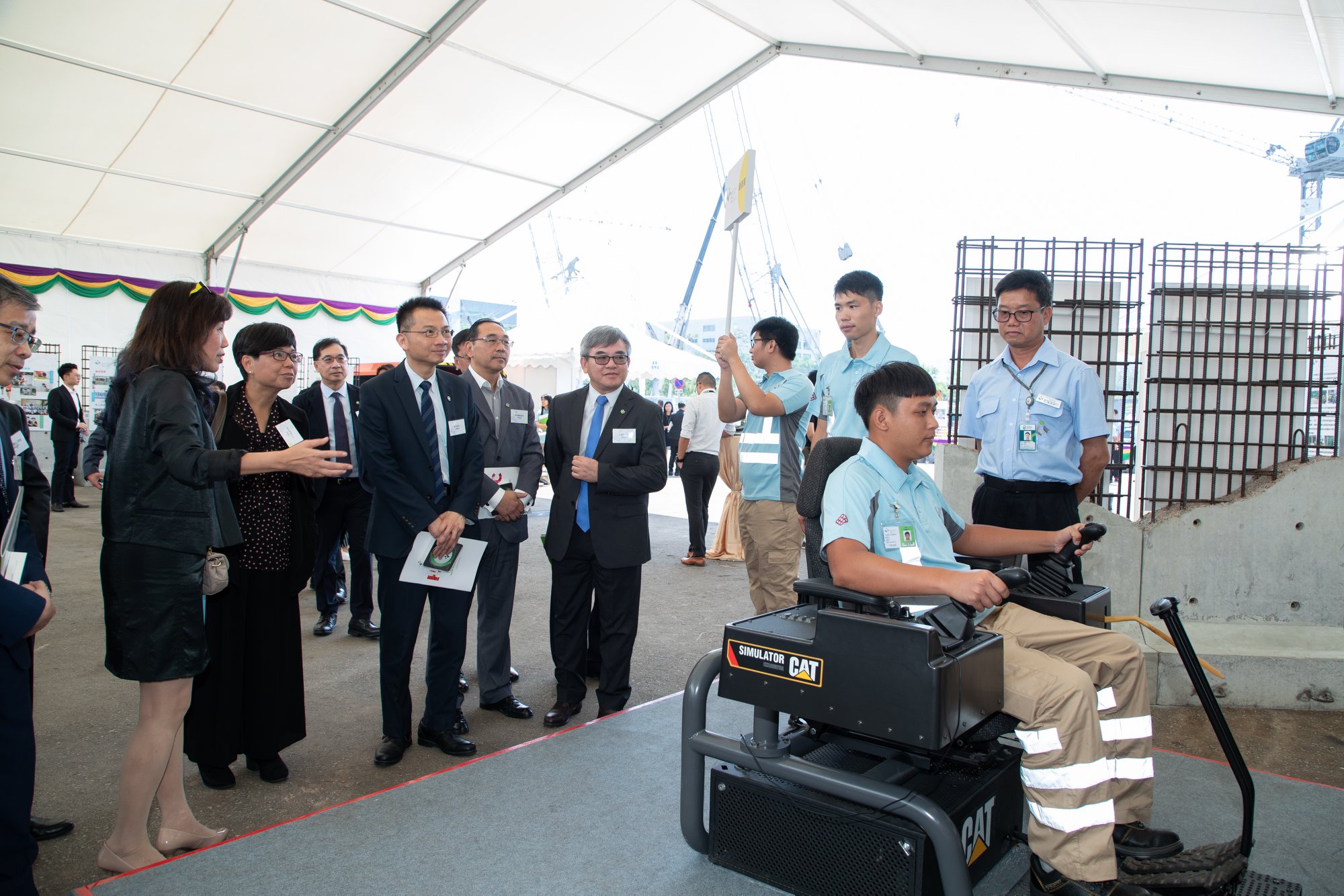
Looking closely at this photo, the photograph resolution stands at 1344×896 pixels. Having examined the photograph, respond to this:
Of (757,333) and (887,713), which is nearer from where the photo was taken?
(887,713)

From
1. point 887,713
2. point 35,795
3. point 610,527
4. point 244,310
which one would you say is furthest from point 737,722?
point 244,310

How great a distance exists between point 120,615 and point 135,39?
6098 millimetres

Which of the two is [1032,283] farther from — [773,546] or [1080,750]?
[1080,750]

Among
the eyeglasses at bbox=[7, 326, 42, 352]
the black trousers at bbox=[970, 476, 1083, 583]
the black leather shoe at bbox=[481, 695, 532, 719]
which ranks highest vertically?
the eyeglasses at bbox=[7, 326, 42, 352]

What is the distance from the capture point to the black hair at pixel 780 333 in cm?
356

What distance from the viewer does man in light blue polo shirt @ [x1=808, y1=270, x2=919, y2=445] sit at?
10.4ft

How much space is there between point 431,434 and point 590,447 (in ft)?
2.46

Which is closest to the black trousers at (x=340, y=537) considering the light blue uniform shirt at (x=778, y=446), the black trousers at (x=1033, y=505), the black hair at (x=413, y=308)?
the black hair at (x=413, y=308)

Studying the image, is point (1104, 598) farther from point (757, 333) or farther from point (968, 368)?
point (968, 368)

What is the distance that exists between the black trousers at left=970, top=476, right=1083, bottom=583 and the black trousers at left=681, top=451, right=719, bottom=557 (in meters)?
4.41

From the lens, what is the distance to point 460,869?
1965 mm

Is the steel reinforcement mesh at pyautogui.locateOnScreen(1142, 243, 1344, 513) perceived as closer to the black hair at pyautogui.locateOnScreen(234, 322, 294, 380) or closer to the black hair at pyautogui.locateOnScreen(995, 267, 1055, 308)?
the black hair at pyautogui.locateOnScreen(995, 267, 1055, 308)

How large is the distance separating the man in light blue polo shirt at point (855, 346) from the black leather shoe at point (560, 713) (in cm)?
→ 165

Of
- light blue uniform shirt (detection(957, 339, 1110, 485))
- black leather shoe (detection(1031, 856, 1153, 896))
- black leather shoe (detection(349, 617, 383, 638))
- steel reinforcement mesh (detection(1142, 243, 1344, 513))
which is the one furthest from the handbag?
steel reinforcement mesh (detection(1142, 243, 1344, 513))
